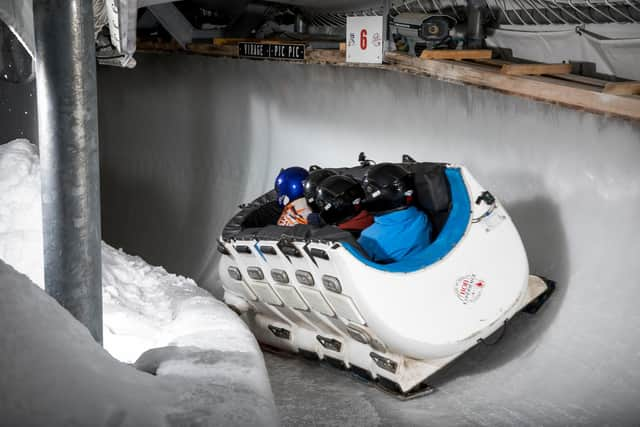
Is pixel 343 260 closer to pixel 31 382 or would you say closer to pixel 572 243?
pixel 572 243

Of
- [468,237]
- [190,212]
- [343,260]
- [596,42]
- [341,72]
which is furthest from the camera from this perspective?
[190,212]

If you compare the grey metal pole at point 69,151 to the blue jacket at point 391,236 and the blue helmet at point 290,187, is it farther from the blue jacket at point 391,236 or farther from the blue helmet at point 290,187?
the blue helmet at point 290,187

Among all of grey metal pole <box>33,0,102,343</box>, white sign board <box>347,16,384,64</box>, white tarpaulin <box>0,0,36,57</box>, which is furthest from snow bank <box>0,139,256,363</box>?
white sign board <box>347,16,384,64</box>

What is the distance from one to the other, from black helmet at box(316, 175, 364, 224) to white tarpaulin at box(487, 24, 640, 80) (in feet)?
5.99

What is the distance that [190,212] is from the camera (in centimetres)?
916

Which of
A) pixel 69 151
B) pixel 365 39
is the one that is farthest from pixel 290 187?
pixel 69 151

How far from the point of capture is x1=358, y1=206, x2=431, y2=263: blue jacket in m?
4.52

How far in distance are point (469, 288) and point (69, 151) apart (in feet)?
7.44

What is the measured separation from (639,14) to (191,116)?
590 cm

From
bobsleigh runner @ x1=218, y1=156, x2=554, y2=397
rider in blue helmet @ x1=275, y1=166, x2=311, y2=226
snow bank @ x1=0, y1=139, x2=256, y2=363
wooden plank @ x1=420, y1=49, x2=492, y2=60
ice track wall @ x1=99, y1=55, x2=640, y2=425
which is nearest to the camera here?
snow bank @ x1=0, y1=139, x2=256, y2=363

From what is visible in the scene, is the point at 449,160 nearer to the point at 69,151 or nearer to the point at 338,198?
the point at 338,198

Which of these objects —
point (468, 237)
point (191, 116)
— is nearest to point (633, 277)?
point (468, 237)

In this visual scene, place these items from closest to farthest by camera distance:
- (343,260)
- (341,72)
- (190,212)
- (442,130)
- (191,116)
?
(343,260) → (442,130) → (341,72) → (190,212) → (191,116)

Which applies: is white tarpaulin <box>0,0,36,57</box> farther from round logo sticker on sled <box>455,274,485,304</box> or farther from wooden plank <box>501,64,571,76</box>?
wooden plank <box>501,64,571,76</box>
